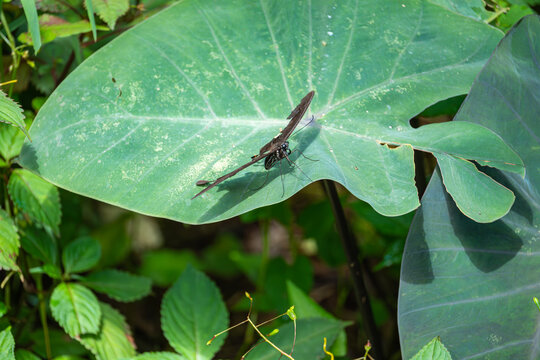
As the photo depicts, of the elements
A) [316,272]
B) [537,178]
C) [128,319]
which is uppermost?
[537,178]

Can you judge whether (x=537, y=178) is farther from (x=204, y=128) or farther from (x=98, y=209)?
(x=98, y=209)

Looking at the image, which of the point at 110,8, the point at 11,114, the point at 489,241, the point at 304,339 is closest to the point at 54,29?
the point at 110,8

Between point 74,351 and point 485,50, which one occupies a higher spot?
point 485,50

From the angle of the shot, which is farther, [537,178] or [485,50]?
[485,50]

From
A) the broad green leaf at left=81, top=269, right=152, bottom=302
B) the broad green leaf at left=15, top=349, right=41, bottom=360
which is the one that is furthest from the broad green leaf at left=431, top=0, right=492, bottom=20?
the broad green leaf at left=15, top=349, right=41, bottom=360

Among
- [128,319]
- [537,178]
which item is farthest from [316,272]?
[537,178]

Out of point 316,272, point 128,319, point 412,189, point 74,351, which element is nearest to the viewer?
point 412,189

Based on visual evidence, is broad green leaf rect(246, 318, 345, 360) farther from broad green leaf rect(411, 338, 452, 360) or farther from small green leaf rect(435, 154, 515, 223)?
small green leaf rect(435, 154, 515, 223)
